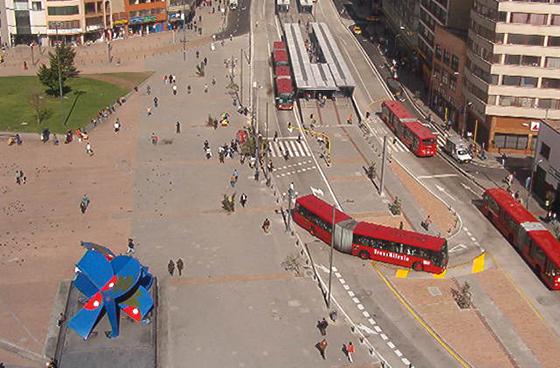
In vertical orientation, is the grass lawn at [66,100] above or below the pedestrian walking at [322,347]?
above

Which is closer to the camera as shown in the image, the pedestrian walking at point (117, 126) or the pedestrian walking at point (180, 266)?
the pedestrian walking at point (180, 266)

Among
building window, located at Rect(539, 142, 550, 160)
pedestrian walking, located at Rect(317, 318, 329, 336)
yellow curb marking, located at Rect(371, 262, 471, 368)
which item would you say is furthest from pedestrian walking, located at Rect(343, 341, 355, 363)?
building window, located at Rect(539, 142, 550, 160)

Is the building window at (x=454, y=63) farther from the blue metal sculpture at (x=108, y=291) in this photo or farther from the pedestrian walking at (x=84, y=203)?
the blue metal sculpture at (x=108, y=291)

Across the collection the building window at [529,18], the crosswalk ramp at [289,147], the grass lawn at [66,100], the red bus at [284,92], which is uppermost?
the building window at [529,18]

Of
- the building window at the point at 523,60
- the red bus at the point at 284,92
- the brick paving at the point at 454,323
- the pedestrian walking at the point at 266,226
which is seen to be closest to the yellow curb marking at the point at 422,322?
the brick paving at the point at 454,323

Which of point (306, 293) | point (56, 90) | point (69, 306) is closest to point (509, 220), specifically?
point (306, 293)

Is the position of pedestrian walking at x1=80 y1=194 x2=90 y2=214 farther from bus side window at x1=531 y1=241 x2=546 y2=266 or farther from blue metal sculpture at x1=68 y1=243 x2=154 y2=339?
bus side window at x1=531 y1=241 x2=546 y2=266
